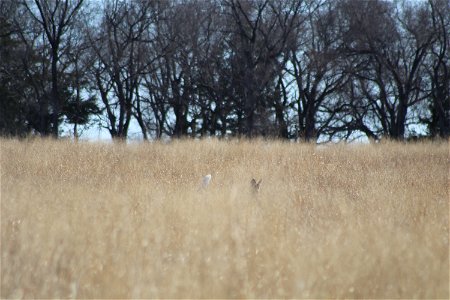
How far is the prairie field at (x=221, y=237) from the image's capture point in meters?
3.91

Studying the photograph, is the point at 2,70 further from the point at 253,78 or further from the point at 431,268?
the point at 431,268

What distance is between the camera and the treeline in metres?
24.1

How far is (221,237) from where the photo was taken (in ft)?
15.1

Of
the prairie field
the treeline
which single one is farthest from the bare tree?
the prairie field

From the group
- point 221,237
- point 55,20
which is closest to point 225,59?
point 55,20

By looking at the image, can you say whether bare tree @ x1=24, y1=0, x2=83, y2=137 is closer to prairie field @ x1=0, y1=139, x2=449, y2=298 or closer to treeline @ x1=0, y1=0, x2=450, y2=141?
treeline @ x1=0, y1=0, x2=450, y2=141

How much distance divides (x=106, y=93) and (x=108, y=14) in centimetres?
349

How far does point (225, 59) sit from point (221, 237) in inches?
845

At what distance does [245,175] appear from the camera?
8.98 meters

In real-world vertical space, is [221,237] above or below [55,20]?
below

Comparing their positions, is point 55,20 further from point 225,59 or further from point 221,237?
point 221,237

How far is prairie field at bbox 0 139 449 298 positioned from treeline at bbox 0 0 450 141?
16238 millimetres

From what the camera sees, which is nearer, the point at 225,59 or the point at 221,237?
the point at 221,237

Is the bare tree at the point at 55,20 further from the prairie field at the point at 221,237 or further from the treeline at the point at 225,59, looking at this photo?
the prairie field at the point at 221,237
